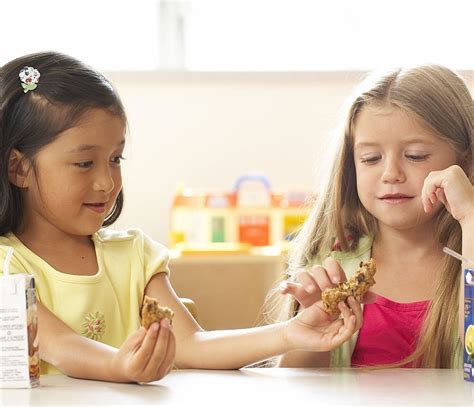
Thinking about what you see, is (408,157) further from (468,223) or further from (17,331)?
(17,331)

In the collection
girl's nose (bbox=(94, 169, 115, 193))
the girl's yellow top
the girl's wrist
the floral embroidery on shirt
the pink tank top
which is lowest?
the pink tank top

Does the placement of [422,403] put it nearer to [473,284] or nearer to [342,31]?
[473,284]

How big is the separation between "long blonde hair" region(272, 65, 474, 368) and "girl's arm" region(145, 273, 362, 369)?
23 cm

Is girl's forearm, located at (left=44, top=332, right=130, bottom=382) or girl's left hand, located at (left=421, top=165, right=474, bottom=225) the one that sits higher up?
girl's left hand, located at (left=421, top=165, right=474, bottom=225)

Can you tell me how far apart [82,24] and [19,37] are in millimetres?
274

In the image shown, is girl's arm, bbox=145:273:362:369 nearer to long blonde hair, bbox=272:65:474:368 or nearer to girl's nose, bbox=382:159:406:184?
long blonde hair, bbox=272:65:474:368

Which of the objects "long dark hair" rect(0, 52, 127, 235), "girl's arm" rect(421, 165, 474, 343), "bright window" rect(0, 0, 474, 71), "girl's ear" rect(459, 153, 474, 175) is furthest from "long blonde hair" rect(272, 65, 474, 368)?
"bright window" rect(0, 0, 474, 71)

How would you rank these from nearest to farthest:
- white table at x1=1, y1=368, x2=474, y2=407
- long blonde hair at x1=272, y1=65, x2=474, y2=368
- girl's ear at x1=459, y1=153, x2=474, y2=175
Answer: white table at x1=1, y1=368, x2=474, y2=407
long blonde hair at x1=272, y1=65, x2=474, y2=368
girl's ear at x1=459, y1=153, x2=474, y2=175

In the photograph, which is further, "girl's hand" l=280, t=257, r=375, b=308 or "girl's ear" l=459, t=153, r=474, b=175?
"girl's ear" l=459, t=153, r=474, b=175

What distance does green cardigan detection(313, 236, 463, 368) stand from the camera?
5.35ft

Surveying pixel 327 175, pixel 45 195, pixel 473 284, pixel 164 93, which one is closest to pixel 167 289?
pixel 45 195

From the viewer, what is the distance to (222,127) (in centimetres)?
419

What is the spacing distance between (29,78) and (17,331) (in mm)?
495

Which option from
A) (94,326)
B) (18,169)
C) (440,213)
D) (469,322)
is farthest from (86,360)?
(440,213)
